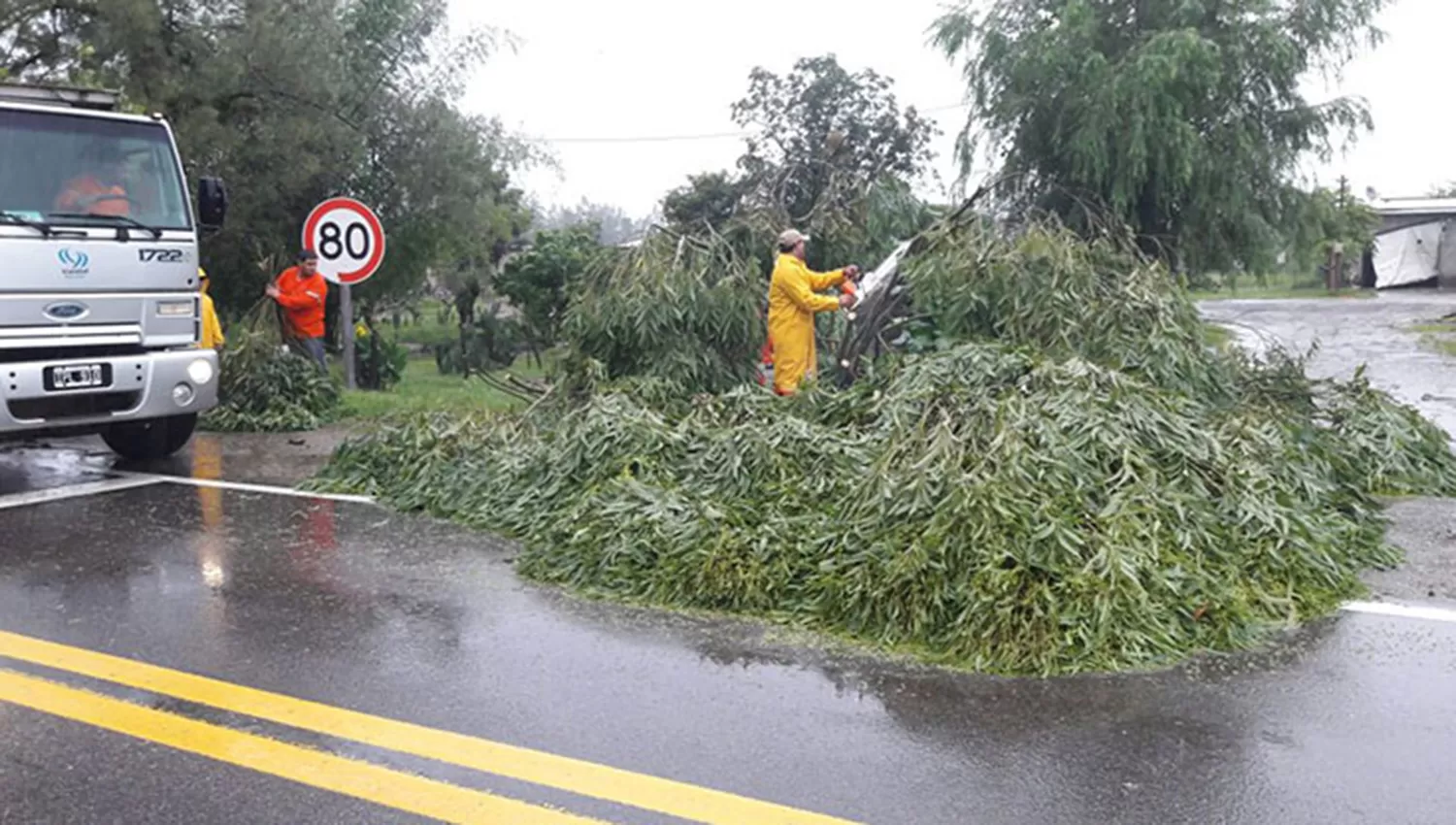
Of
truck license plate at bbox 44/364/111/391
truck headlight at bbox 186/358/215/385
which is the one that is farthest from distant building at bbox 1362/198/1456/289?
truck license plate at bbox 44/364/111/391

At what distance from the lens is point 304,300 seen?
45.5ft

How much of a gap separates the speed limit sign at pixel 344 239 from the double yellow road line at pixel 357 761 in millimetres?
7836

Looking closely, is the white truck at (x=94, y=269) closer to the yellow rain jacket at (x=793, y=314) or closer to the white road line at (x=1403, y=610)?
the yellow rain jacket at (x=793, y=314)

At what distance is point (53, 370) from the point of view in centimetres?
906

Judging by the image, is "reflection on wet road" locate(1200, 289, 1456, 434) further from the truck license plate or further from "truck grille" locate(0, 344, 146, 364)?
the truck license plate

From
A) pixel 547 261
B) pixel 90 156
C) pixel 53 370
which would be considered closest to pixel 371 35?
pixel 547 261

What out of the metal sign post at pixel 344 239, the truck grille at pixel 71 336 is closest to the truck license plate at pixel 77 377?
the truck grille at pixel 71 336

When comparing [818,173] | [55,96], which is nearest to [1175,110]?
[818,173]

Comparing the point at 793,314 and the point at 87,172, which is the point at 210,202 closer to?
the point at 87,172

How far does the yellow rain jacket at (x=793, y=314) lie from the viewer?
32.7 ft

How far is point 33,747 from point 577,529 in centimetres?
306

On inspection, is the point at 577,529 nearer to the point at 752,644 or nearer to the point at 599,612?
the point at 599,612

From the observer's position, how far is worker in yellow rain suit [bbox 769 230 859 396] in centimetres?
998

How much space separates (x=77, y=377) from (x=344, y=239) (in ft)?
13.6
